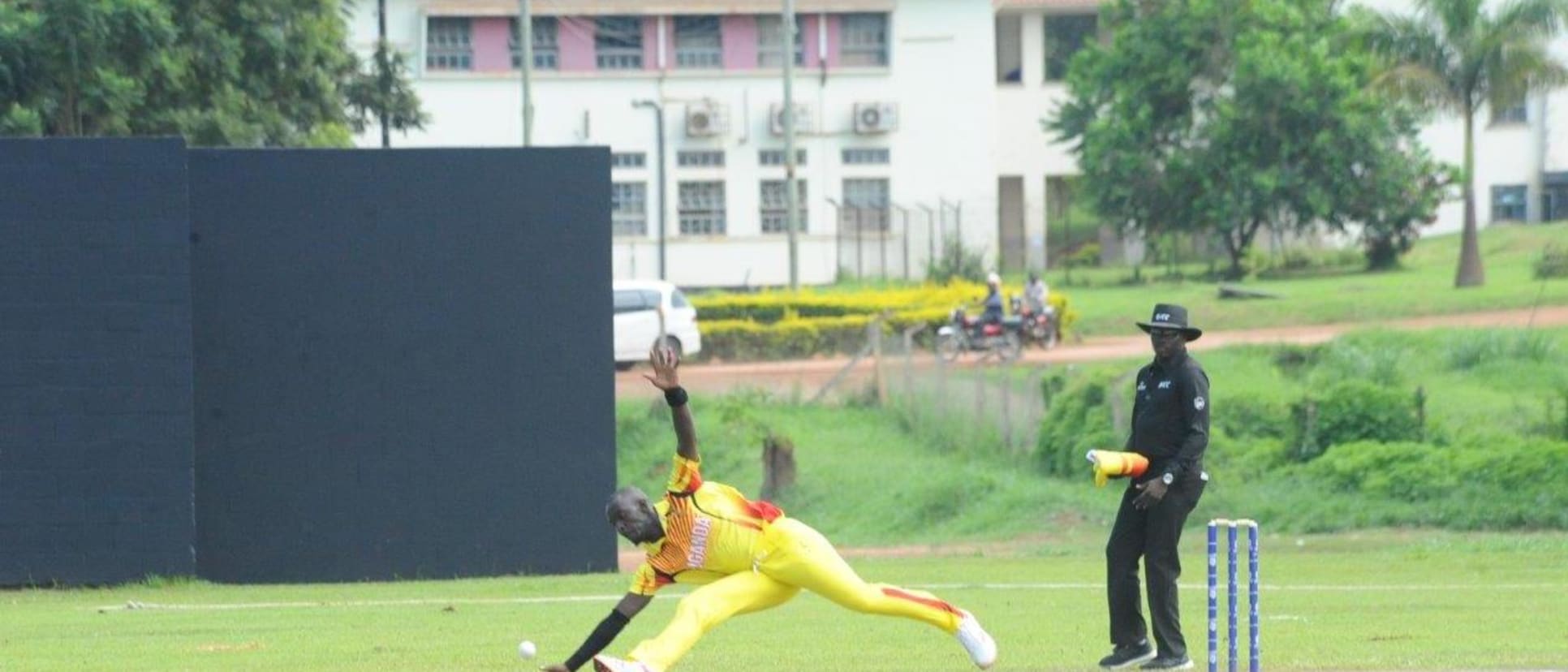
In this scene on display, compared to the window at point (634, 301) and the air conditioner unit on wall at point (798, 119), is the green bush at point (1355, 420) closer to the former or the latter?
the window at point (634, 301)

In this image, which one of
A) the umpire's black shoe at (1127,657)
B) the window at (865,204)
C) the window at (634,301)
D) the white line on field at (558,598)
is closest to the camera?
the umpire's black shoe at (1127,657)

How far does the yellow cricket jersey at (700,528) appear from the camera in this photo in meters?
10.4

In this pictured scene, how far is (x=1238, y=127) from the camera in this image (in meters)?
55.4

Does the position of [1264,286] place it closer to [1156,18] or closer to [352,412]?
[1156,18]

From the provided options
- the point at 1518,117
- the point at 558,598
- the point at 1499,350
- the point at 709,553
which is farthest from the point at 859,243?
the point at 709,553

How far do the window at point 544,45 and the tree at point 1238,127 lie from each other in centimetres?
1480

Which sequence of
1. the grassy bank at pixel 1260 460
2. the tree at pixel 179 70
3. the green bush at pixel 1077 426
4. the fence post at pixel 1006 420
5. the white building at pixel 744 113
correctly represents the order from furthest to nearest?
the white building at pixel 744 113
the fence post at pixel 1006 420
the tree at pixel 179 70
the green bush at pixel 1077 426
the grassy bank at pixel 1260 460

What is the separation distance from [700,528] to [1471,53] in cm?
3841

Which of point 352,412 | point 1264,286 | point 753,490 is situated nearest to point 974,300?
point 1264,286

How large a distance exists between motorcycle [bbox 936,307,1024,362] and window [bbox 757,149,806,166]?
21.5 metres

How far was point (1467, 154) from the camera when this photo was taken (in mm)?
46656

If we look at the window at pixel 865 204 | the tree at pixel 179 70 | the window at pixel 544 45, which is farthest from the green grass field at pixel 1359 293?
the tree at pixel 179 70

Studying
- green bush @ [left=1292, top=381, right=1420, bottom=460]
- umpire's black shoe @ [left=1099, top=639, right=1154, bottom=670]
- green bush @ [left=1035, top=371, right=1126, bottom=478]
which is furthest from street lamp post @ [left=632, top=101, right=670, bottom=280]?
umpire's black shoe @ [left=1099, top=639, right=1154, bottom=670]

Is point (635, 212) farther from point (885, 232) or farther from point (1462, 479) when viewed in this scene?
point (1462, 479)
